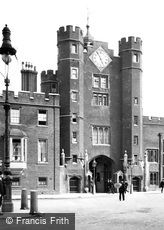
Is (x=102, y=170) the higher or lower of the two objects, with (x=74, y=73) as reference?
lower

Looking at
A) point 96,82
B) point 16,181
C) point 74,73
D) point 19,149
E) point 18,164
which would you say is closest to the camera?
point 18,164

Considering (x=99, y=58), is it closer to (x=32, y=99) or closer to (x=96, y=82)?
(x=96, y=82)

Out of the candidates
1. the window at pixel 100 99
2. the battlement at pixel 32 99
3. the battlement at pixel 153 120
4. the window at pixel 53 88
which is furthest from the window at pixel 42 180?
the battlement at pixel 153 120

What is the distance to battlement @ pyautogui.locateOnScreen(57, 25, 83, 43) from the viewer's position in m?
50.9

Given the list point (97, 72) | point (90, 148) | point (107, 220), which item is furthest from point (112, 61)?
point (107, 220)

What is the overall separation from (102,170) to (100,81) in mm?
10627

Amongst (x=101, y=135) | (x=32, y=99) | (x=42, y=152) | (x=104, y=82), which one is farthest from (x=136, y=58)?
(x=42, y=152)

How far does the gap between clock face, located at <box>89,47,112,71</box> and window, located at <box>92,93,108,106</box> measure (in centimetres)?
310

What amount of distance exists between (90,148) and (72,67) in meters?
9.53

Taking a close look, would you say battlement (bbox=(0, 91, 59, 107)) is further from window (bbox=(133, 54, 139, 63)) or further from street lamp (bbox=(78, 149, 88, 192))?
window (bbox=(133, 54, 139, 63))

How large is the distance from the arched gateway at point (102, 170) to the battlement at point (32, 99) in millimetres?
9800

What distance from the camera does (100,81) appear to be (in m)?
53.7

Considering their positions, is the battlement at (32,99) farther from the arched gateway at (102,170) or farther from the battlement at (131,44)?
the battlement at (131,44)

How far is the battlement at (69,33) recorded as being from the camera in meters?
50.9
